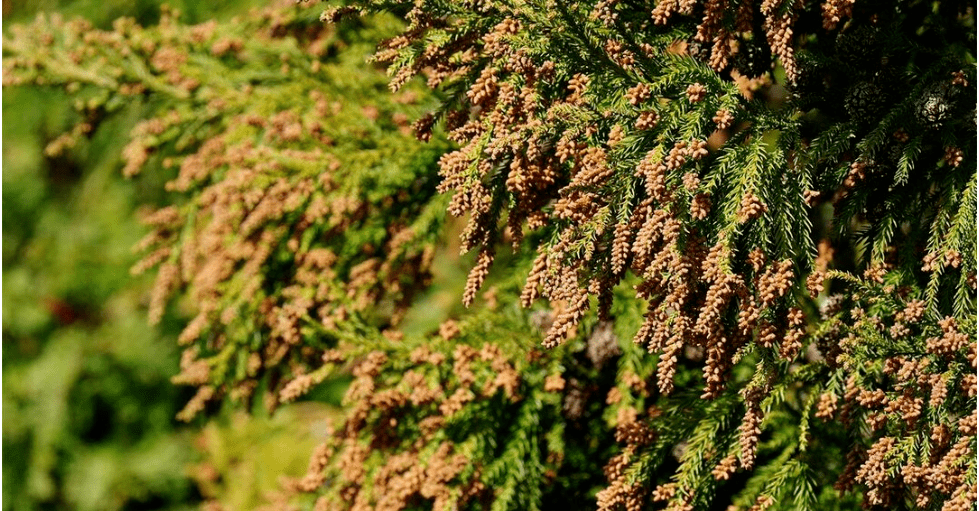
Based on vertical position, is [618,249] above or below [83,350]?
below

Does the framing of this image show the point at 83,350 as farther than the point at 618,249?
Yes

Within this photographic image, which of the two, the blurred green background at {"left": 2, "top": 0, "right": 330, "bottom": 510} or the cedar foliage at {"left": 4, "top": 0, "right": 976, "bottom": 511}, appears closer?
the cedar foliage at {"left": 4, "top": 0, "right": 976, "bottom": 511}

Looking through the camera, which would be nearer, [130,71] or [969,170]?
[969,170]

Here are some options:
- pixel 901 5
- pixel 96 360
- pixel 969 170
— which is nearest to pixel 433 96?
pixel 901 5

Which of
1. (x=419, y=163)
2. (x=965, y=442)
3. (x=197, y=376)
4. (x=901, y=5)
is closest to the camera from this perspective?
(x=965, y=442)

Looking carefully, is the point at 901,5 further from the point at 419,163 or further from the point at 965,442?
the point at 419,163
